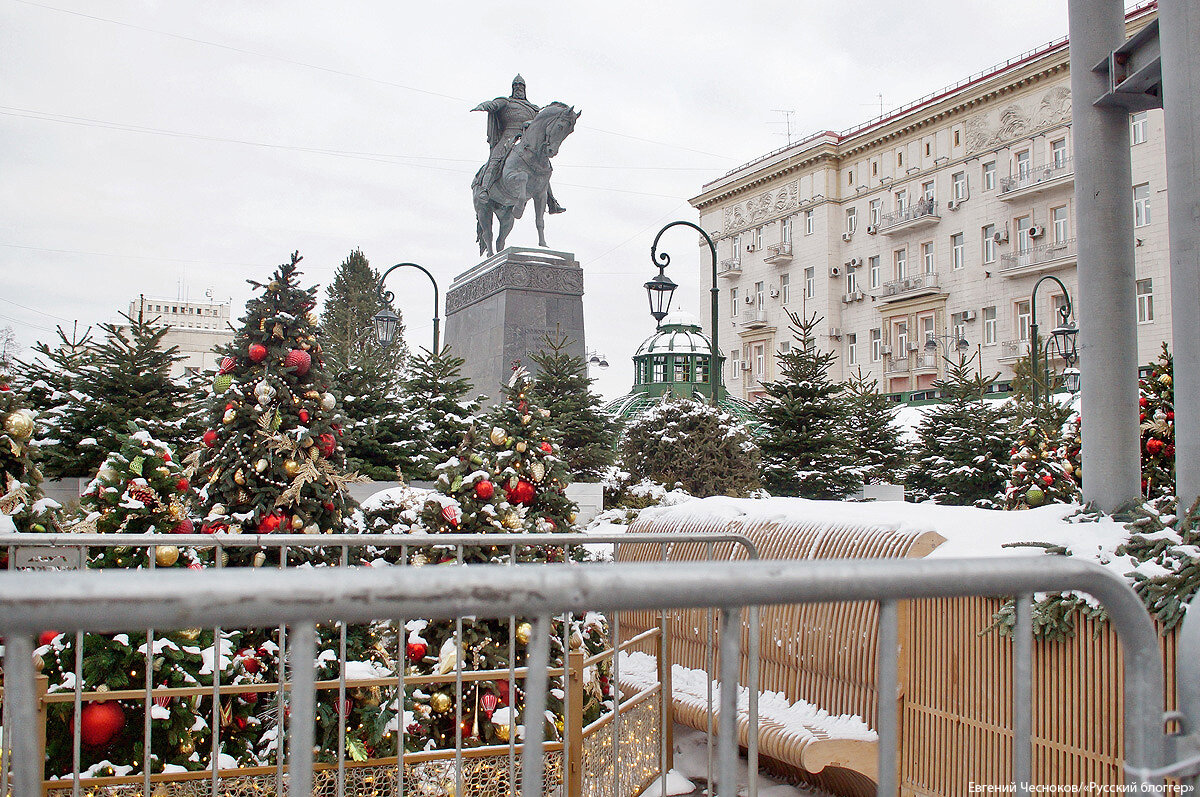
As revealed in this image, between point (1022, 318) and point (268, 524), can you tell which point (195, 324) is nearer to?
point (1022, 318)

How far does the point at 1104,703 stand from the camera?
4.20 m

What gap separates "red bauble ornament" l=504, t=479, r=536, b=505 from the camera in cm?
655

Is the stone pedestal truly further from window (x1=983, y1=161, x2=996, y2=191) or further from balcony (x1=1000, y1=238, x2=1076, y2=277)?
window (x1=983, y1=161, x2=996, y2=191)

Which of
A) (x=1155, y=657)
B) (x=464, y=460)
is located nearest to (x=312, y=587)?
(x=1155, y=657)

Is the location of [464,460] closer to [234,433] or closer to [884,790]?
[234,433]

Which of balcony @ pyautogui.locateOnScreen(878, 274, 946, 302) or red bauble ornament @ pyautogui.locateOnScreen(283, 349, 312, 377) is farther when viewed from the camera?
balcony @ pyautogui.locateOnScreen(878, 274, 946, 302)

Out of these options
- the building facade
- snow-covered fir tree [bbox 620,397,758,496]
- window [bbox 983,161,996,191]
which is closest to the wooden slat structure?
snow-covered fir tree [bbox 620,397,758,496]

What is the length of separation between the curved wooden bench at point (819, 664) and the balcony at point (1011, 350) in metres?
40.4

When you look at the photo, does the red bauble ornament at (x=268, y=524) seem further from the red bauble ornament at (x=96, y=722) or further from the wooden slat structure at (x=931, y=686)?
the wooden slat structure at (x=931, y=686)

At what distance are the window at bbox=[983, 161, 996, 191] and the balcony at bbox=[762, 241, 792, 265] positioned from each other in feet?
41.6

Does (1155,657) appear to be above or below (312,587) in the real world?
below

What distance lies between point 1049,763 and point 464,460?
12.2 ft

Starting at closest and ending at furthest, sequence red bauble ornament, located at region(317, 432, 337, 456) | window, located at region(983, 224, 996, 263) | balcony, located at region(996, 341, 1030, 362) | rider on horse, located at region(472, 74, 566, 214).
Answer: red bauble ornament, located at region(317, 432, 337, 456) → rider on horse, located at region(472, 74, 566, 214) → balcony, located at region(996, 341, 1030, 362) → window, located at region(983, 224, 996, 263)

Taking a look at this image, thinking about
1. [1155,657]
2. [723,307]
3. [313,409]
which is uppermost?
[723,307]
